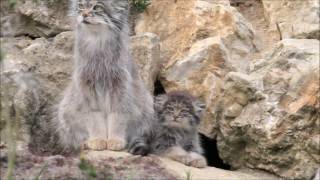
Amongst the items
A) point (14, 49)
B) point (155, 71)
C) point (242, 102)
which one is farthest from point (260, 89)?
point (14, 49)

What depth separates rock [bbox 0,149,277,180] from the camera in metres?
5.27

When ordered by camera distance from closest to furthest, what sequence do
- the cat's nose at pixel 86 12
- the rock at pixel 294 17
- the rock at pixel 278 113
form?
the rock at pixel 278 113, the cat's nose at pixel 86 12, the rock at pixel 294 17

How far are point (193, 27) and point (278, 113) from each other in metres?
1.64

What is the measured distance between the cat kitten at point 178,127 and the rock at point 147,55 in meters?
0.50

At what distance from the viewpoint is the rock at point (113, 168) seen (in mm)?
5273

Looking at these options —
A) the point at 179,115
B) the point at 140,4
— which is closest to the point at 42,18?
the point at 140,4

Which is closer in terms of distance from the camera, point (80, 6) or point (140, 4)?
point (80, 6)

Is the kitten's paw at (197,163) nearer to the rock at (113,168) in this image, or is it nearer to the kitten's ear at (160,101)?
the rock at (113,168)

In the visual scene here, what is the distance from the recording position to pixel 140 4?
771cm

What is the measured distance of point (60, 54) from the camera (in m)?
7.34

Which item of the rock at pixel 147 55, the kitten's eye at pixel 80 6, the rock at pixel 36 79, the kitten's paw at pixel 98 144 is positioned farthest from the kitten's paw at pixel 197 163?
the kitten's eye at pixel 80 6

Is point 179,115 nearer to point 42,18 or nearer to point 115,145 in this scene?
point 115,145

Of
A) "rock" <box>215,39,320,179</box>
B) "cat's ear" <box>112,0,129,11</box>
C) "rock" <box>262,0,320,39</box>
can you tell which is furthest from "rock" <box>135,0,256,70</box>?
"cat's ear" <box>112,0,129,11</box>

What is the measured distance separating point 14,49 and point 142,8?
1359mm
